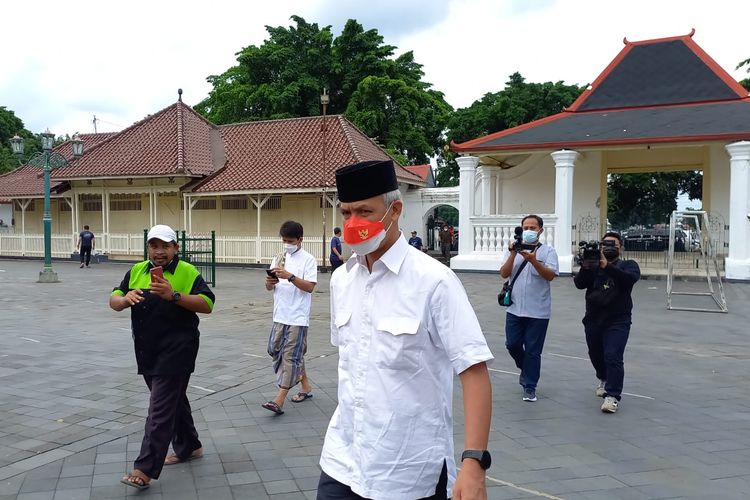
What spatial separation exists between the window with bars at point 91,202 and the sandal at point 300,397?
24765 mm

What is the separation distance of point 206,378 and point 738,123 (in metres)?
16.7

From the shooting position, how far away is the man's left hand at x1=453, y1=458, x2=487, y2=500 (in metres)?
1.86

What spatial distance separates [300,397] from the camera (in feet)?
18.9

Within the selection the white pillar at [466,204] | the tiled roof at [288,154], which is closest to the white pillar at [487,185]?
the white pillar at [466,204]

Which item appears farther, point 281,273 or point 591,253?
point 591,253

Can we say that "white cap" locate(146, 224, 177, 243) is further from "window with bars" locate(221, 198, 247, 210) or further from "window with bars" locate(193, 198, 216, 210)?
"window with bars" locate(193, 198, 216, 210)

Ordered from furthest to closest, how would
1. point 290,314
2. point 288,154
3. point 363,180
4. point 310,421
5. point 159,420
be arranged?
point 288,154
point 290,314
point 310,421
point 159,420
point 363,180

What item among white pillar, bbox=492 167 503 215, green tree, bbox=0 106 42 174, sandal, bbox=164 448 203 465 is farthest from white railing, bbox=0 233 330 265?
green tree, bbox=0 106 42 174

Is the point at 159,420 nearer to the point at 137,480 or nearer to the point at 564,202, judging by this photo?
the point at 137,480

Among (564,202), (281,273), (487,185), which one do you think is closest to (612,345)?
(281,273)

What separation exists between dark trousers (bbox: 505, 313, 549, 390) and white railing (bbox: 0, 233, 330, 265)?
1596 centimetres

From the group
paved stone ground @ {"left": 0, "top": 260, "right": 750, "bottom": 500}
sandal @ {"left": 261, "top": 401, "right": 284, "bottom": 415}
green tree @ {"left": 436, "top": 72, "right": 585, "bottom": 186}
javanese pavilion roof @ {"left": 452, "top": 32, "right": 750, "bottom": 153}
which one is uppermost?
green tree @ {"left": 436, "top": 72, "right": 585, "bottom": 186}

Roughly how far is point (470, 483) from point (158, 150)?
26.1 metres

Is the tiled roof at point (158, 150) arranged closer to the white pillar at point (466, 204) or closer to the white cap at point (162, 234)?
the white pillar at point (466, 204)
